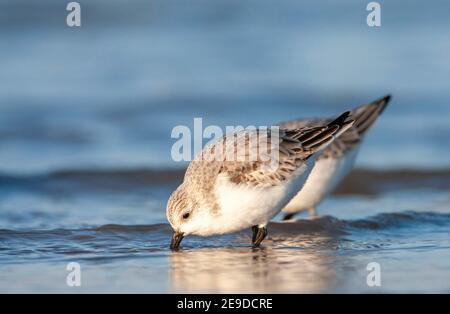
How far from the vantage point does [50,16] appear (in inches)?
858

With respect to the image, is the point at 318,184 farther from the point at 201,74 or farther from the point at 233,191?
the point at 201,74

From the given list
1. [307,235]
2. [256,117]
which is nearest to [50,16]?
[256,117]

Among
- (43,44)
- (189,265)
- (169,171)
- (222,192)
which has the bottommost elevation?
(189,265)

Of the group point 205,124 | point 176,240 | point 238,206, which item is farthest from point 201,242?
point 205,124

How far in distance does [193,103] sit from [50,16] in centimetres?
641

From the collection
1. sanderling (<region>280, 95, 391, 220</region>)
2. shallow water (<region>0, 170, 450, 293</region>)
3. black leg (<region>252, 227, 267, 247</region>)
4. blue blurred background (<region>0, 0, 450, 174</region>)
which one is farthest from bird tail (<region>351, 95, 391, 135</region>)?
black leg (<region>252, 227, 267, 247</region>)

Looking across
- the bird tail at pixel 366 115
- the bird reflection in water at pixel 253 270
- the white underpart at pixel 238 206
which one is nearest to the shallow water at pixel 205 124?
the bird reflection in water at pixel 253 270

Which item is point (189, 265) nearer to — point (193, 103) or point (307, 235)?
point (307, 235)

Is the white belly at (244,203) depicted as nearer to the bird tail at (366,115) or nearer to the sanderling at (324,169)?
the sanderling at (324,169)

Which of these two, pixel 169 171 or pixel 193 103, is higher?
pixel 193 103

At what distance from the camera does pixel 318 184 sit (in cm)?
1064

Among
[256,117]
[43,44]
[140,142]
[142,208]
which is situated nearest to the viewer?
[142,208]

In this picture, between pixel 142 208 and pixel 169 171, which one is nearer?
pixel 142 208

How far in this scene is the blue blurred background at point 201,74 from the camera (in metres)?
14.9
